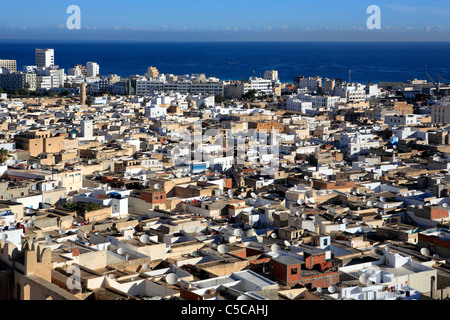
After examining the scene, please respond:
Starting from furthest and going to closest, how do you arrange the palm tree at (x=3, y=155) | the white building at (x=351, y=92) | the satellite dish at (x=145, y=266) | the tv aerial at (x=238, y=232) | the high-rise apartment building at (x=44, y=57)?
the high-rise apartment building at (x=44, y=57)
the white building at (x=351, y=92)
the palm tree at (x=3, y=155)
the tv aerial at (x=238, y=232)
the satellite dish at (x=145, y=266)

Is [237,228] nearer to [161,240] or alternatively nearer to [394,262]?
[161,240]

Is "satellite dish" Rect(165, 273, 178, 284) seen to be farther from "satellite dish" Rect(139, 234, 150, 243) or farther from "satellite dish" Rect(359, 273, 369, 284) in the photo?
"satellite dish" Rect(359, 273, 369, 284)

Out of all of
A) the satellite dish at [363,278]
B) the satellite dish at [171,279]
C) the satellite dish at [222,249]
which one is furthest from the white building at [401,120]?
the satellite dish at [171,279]

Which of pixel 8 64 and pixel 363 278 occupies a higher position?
pixel 8 64

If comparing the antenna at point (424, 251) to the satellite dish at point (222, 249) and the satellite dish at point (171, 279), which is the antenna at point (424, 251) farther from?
the satellite dish at point (171, 279)

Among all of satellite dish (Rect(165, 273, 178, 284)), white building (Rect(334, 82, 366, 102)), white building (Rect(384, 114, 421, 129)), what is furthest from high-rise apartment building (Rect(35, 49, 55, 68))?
satellite dish (Rect(165, 273, 178, 284))

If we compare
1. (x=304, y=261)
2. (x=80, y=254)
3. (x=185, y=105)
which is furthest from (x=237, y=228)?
(x=185, y=105)

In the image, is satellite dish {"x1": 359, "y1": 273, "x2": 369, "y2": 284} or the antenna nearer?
satellite dish {"x1": 359, "y1": 273, "x2": 369, "y2": 284}

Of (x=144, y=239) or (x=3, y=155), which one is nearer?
(x=144, y=239)

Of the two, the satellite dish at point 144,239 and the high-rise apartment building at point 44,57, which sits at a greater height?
the high-rise apartment building at point 44,57

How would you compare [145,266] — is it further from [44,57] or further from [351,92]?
[44,57]

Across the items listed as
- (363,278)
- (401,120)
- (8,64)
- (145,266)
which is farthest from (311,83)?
(363,278)
